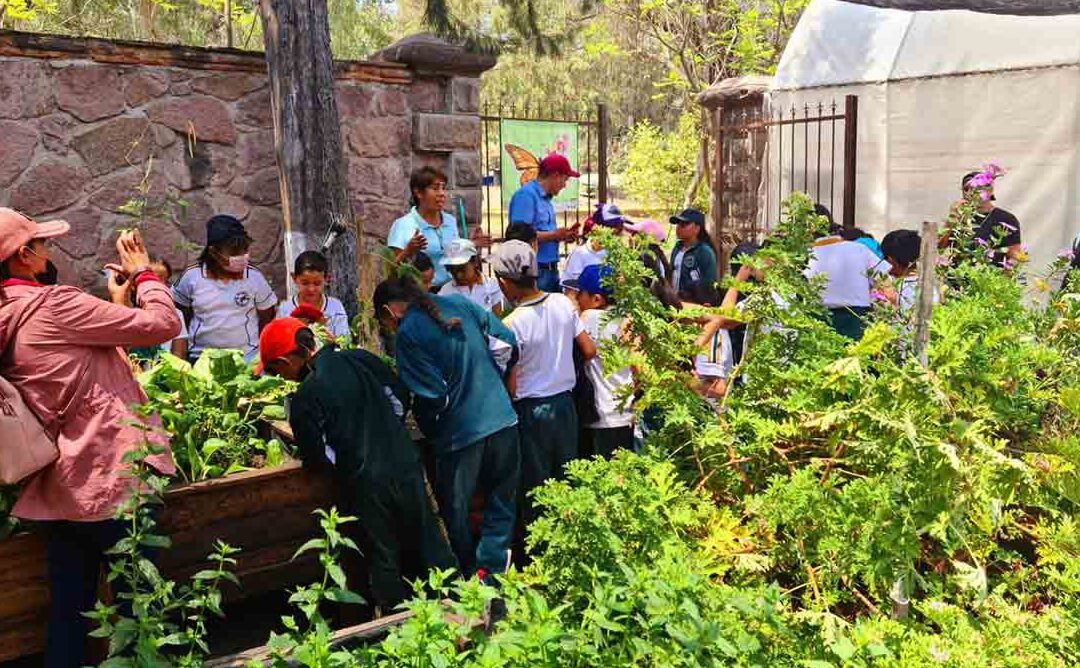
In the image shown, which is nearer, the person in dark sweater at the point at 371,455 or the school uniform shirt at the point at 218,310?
the person in dark sweater at the point at 371,455

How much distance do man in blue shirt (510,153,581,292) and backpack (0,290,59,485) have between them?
13.0ft

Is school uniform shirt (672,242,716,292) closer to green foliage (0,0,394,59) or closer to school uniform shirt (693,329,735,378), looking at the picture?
school uniform shirt (693,329,735,378)

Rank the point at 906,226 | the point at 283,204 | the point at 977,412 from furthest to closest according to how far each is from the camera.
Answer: the point at 906,226 < the point at 283,204 < the point at 977,412

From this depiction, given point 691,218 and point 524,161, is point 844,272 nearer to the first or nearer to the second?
point 691,218

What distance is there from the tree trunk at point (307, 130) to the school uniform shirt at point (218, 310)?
2.96 feet

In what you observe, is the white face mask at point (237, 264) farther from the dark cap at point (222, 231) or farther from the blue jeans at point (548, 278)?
the blue jeans at point (548, 278)

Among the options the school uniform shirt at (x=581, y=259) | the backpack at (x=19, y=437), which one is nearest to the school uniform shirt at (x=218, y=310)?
the school uniform shirt at (x=581, y=259)

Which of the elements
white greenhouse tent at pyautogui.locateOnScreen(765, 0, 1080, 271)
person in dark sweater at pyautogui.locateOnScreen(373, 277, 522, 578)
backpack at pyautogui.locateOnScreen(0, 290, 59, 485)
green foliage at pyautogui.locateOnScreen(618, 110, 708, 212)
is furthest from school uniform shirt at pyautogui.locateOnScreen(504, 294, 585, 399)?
green foliage at pyautogui.locateOnScreen(618, 110, 708, 212)

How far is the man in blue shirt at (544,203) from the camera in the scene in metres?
6.60

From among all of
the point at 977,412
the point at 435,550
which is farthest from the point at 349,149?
the point at 977,412

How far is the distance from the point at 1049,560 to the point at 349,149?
5293mm

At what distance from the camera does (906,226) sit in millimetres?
10320

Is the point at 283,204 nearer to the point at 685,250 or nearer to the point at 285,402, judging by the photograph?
the point at 285,402

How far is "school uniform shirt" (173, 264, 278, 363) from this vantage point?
16.2 ft
